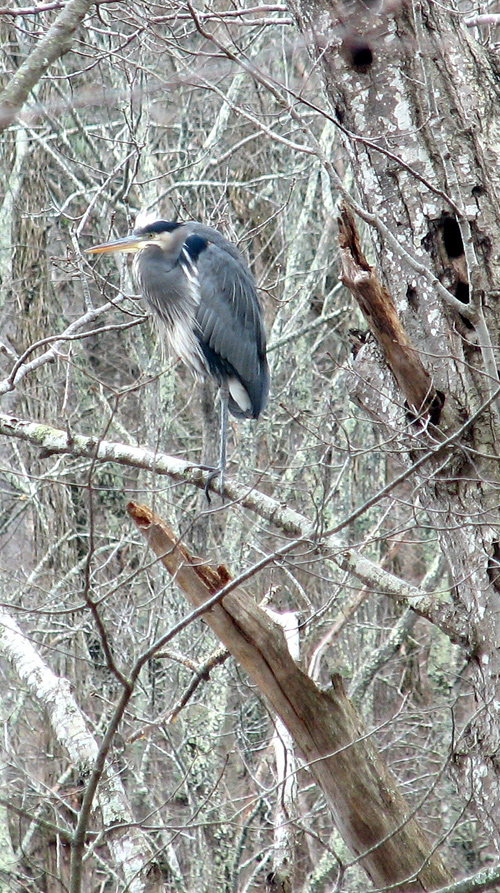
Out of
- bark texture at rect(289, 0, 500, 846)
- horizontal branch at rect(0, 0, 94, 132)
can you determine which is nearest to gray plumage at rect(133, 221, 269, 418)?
bark texture at rect(289, 0, 500, 846)

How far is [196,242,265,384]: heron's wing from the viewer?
16.4ft

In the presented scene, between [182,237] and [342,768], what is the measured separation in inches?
110

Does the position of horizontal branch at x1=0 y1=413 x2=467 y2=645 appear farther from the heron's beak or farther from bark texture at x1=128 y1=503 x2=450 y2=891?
the heron's beak

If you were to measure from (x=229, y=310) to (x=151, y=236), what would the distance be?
53 centimetres

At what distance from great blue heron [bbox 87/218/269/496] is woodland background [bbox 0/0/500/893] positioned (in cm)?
21

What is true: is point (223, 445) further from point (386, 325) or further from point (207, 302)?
point (386, 325)

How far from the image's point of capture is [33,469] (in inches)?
298

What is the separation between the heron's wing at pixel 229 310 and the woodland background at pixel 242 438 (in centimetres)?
17

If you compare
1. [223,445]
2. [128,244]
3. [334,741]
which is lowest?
[334,741]

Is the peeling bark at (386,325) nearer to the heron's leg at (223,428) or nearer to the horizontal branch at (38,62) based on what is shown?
the heron's leg at (223,428)

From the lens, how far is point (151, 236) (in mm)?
5016

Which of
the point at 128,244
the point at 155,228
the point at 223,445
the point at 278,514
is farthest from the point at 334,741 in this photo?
the point at 155,228

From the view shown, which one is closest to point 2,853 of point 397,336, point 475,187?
point 397,336

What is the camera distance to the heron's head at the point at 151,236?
4.93 metres
